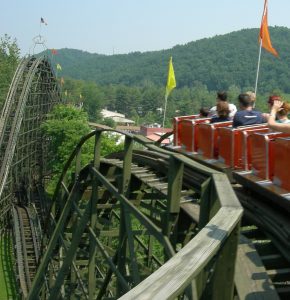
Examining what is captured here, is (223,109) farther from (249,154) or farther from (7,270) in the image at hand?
(7,270)

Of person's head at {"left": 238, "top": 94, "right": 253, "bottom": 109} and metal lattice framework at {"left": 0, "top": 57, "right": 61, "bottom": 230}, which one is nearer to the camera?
person's head at {"left": 238, "top": 94, "right": 253, "bottom": 109}

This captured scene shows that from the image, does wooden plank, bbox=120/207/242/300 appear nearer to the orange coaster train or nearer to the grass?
the orange coaster train

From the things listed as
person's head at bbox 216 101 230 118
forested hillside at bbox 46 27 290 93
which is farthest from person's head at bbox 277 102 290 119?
forested hillside at bbox 46 27 290 93

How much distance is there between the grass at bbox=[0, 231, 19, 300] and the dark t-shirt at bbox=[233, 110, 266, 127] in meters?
11.1

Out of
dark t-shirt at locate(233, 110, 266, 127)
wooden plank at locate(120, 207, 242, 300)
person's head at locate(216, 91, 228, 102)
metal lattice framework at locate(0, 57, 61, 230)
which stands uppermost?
person's head at locate(216, 91, 228, 102)

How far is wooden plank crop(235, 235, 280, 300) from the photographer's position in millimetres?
2941

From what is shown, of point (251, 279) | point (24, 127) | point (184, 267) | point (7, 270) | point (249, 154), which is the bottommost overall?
point (7, 270)

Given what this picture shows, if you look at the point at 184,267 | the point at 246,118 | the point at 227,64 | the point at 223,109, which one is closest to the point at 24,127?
the point at 223,109

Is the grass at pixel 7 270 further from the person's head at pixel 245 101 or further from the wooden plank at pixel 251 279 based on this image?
the wooden plank at pixel 251 279

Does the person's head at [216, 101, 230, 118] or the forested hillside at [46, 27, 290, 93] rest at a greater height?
the forested hillside at [46, 27, 290, 93]

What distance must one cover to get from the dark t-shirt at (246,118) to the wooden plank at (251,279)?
2.68m

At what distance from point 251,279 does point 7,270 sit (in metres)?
16.0

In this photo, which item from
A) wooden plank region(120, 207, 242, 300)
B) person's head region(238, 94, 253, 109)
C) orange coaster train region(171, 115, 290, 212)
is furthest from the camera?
person's head region(238, 94, 253, 109)

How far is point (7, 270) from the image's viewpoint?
1788 cm
